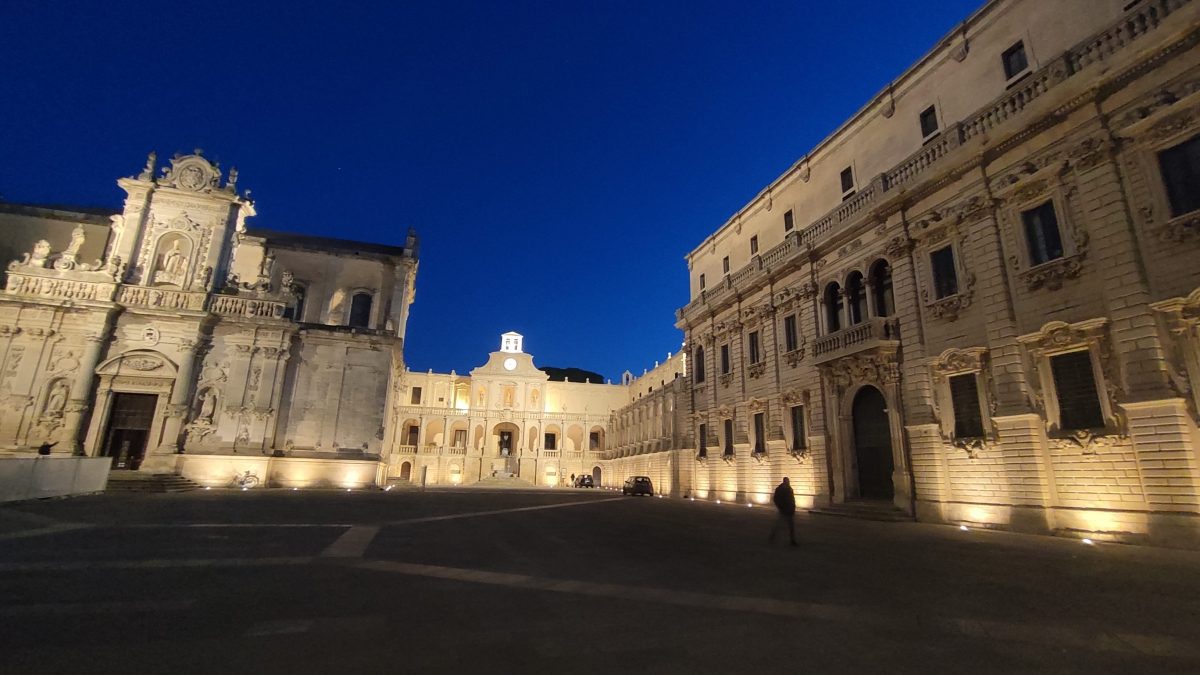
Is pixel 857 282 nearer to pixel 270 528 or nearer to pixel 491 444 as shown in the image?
pixel 270 528

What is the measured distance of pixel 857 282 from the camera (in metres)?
21.5

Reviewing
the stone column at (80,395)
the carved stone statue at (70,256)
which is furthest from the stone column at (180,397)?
the carved stone statue at (70,256)

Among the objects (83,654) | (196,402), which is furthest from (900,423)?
(196,402)

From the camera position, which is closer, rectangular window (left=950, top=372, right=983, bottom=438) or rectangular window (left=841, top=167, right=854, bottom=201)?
rectangular window (left=950, top=372, right=983, bottom=438)

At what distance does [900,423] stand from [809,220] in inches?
469

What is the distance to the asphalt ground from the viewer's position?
A: 12.4 ft

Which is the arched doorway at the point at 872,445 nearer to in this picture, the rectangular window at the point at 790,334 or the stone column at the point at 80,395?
the rectangular window at the point at 790,334

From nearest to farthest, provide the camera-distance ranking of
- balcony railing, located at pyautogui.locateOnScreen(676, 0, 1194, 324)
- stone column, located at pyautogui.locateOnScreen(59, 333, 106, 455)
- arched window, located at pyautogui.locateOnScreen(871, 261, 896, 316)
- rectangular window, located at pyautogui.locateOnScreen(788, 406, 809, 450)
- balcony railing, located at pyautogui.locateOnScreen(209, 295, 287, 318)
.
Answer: balcony railing, located at pyautogui.locateOnScreen(676, 0, 1194, 324) → arched window, located at pyautogui.locateOnScreen(871, 261, 896, 316) → rectangular window, located at pyautogui.locateOnScreen(788, 406, 809, 450) → stone column, located at pyautogui.locateOnScreen(59, 333, 106, 455) → balcony railing, located at pyautogui.locateOnScreen(209, 295, 287, 318)

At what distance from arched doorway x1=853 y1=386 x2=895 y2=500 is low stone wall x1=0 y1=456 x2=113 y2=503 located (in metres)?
28.6

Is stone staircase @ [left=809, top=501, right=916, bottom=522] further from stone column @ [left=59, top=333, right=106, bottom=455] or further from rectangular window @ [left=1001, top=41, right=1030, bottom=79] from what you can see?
stone column @ [left=59, top=333, right=106, bottom=455]

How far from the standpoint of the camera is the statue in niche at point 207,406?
28453mm

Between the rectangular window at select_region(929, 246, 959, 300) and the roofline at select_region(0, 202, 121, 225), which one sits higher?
the roofline at select_region(0, 202, 121, 225)

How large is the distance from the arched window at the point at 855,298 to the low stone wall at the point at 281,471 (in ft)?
89.0

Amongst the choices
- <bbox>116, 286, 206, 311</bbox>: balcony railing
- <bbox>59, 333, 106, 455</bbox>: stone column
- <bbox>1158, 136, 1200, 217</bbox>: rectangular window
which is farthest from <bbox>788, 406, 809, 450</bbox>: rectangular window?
<bbox>59, 333, 106, 455</bbox>: stone column
